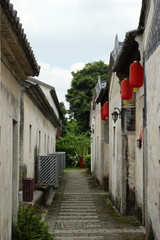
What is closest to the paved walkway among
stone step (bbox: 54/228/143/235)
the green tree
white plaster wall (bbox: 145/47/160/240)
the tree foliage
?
stone step (bbox: 54/228/143/235)

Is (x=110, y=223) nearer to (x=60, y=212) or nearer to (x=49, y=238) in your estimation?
(x=60, y=212)

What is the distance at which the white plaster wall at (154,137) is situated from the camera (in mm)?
5483

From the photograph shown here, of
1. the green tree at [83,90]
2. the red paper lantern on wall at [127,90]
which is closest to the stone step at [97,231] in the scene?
the red paper lantern on wall at [127,90]

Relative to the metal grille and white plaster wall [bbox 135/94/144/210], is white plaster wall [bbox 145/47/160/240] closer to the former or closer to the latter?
white plaster wall [bbox 135/94/144/210]

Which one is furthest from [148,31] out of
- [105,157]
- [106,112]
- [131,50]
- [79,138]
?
[79,138]

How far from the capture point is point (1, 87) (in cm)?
505

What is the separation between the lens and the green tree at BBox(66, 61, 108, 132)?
36688mm

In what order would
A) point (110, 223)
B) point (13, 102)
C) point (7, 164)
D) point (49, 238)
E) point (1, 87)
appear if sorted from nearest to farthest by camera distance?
point (1, 87)
point (7, 164)
point (13, 102)
point (49, 238)
point (110, 223)

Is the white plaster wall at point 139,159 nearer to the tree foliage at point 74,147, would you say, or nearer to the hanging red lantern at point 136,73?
the hanging red lantern at point 136,73

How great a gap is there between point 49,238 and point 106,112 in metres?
8.37

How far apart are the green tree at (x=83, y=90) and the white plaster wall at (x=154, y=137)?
2985cm

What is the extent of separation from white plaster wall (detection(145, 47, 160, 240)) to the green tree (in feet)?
97.9

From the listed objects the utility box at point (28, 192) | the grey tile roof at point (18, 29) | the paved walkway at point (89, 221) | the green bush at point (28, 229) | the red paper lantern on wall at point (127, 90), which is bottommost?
the paved walkway at point (89, 221)

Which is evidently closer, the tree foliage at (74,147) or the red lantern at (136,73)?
the red lantern at (136,73)
